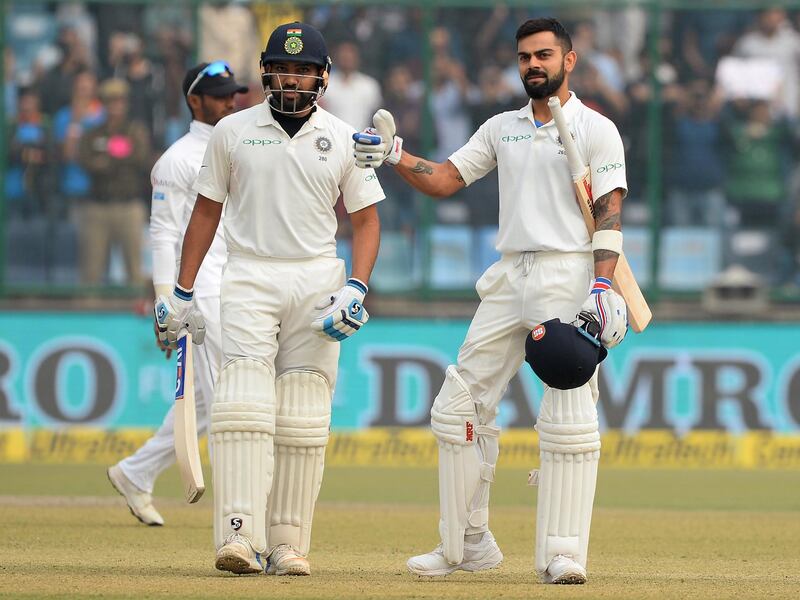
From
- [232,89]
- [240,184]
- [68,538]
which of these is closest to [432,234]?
[232,89]

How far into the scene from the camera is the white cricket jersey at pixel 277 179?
234 inches

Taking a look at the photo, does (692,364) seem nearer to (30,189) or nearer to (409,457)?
(409,457)

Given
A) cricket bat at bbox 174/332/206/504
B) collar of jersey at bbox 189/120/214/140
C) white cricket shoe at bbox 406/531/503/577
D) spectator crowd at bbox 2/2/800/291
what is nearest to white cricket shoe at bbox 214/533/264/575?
cricket bat at bbox 174/332/206/504

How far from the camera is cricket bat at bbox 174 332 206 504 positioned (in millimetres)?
6203

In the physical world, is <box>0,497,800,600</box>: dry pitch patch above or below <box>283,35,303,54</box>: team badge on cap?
below

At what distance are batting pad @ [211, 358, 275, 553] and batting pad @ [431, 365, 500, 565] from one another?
0.62 meters

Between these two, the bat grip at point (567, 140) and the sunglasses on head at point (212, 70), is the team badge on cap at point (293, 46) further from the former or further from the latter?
the sunglasses on head at point (212, 70)

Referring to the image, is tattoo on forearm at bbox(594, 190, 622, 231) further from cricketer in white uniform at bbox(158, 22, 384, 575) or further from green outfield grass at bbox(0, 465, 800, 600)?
green outfield grass at bbox(0, 465, 800, 600)

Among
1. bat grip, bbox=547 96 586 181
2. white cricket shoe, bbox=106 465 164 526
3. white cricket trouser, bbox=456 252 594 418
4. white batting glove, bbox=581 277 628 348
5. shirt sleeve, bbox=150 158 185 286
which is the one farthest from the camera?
white cricket shoe, bbox=106 465 164 526

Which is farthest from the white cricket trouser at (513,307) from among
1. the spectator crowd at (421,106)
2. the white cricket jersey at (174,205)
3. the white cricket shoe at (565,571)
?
the spectator crowd at (421,106)

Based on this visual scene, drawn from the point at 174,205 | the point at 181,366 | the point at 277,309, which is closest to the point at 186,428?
the point at 181,366

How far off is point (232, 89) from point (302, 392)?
2.33 metres

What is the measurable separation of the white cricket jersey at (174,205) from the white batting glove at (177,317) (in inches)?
61.7

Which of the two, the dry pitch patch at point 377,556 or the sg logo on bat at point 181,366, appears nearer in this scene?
the dry pitch patch at point 377,556
